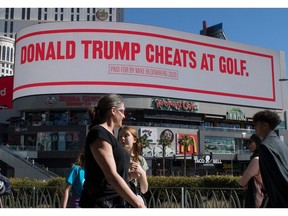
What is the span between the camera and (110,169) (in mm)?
2512

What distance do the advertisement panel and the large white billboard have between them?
4.64m

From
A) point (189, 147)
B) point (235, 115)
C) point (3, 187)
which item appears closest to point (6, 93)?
point (189, 147)

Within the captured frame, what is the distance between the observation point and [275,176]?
2779 millimetres

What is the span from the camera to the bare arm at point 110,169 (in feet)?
8.11

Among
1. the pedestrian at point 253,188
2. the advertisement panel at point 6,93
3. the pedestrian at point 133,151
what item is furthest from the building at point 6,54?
the pedestrian at point 253,188

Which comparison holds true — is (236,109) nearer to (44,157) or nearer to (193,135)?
(193,135)

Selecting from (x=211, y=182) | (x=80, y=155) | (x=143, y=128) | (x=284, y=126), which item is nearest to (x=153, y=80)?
(x=143, y=128)

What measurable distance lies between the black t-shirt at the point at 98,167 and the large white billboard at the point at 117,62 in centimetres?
4465

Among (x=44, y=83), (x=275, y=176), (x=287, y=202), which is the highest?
(x=44, y=83)

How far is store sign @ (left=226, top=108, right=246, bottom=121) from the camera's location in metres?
55.8

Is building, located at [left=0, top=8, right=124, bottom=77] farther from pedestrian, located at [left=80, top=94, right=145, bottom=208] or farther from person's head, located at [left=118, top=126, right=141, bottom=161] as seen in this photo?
pedestrian, located at [left=80, top=94, right=145, bottom=208]

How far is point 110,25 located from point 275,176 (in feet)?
160

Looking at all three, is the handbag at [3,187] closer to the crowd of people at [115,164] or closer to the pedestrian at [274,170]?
the crowd of people at [115,164]

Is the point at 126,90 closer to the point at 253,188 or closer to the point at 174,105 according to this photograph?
the point at 174,105
